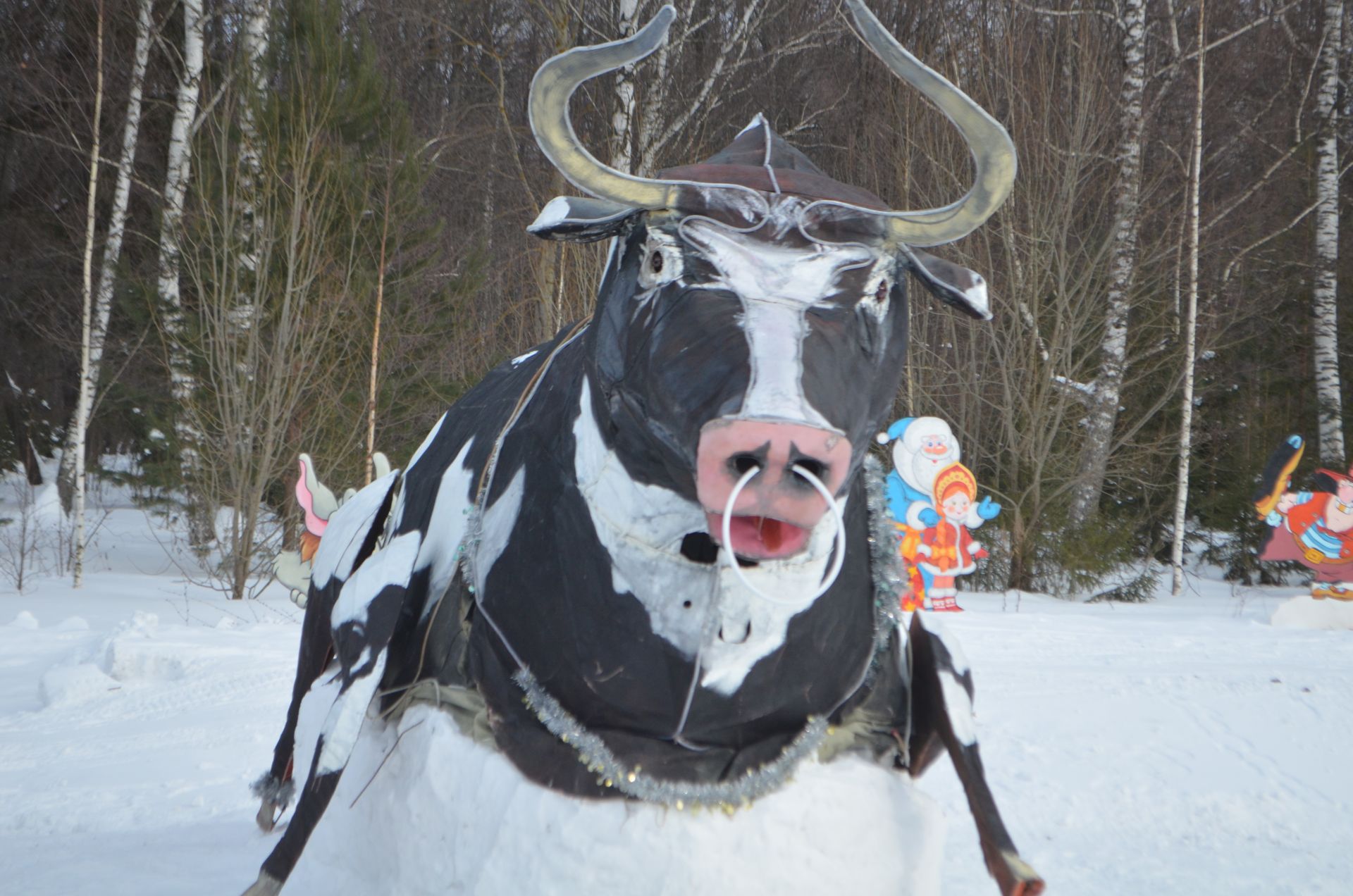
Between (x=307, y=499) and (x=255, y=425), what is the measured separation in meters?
1.74

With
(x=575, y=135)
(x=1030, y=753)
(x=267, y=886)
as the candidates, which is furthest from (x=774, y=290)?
(x=1030, y=753)

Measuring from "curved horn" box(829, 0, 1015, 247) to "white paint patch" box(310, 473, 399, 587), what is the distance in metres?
1.54

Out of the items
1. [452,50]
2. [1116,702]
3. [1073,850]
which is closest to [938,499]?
[1116,702]

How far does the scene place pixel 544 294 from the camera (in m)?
9.28

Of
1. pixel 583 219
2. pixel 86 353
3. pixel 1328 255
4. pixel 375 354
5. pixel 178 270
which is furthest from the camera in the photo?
pixel 1328 255

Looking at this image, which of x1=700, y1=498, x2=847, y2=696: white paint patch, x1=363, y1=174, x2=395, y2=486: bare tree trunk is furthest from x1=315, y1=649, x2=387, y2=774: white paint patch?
x1=363, y1=174, x2=395, y2=486: bare tree trunk

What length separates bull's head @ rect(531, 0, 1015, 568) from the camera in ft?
4.64

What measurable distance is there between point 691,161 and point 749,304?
32.2ft

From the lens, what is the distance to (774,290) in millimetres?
1594

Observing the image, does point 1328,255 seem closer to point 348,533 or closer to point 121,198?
point 348,533

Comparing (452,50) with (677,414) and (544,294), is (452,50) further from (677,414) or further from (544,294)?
(677,414)

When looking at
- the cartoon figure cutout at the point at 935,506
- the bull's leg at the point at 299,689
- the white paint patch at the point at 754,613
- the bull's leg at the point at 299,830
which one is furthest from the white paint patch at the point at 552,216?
the cartoon figure cutout at the point at 935,506

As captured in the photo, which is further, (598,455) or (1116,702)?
(1116,702)

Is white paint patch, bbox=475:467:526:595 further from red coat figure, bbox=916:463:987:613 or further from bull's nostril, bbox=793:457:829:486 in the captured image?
red coat figure, bbox=916:463:987:613
